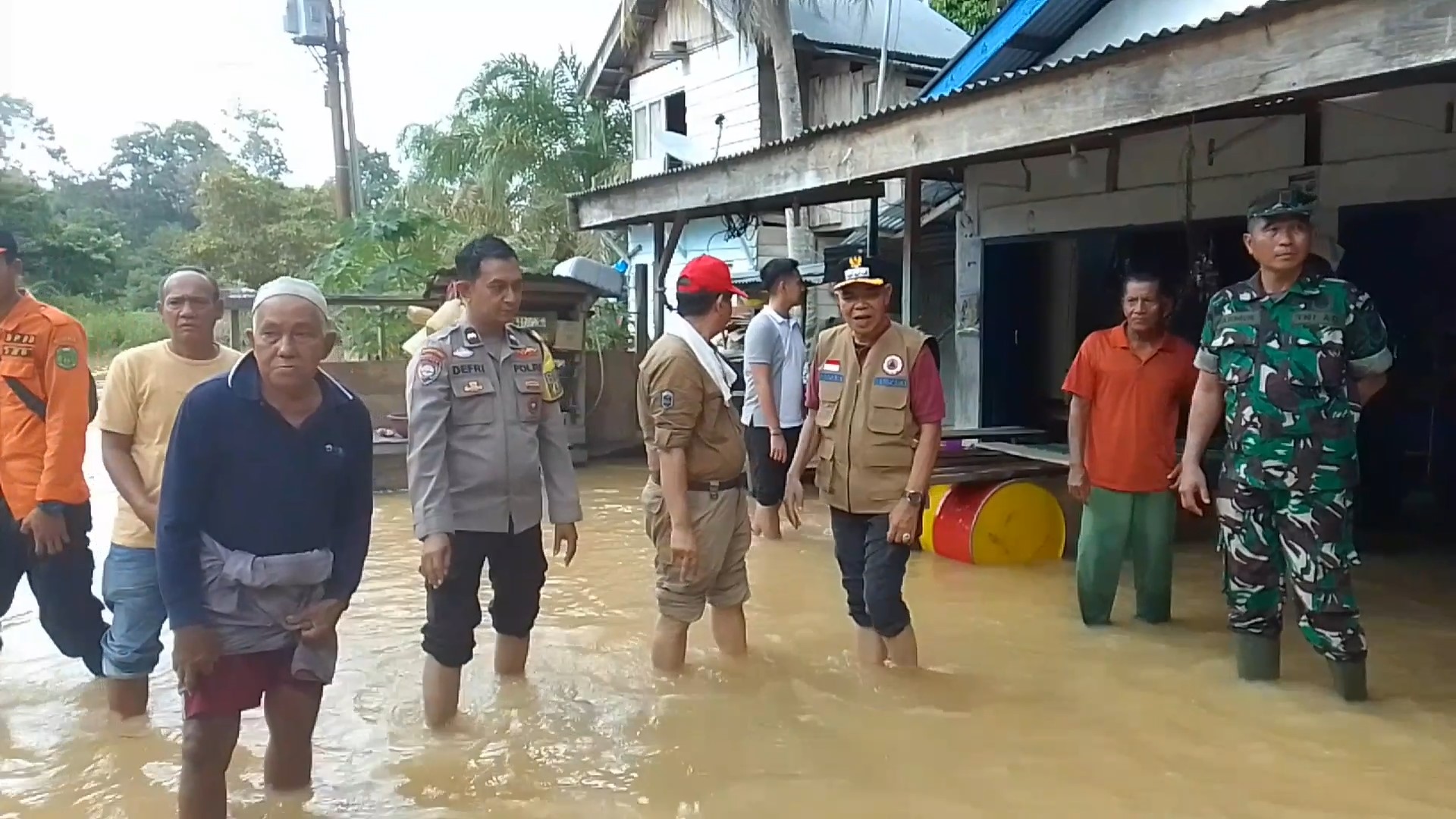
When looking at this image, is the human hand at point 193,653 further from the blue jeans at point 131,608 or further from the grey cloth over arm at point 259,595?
the blue jeans at point 131,608

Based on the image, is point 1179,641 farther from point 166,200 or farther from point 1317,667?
point 166,200

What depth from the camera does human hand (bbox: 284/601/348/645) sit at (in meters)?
2.97

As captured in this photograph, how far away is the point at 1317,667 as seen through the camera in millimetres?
4637

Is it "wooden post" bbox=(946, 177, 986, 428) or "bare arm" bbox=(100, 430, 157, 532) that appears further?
"wooden post" bbox=(946, 177, 986, 428)

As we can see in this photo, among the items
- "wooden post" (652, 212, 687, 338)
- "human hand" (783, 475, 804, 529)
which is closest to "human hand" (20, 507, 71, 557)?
"human hand" (783, 475, 804, 529)

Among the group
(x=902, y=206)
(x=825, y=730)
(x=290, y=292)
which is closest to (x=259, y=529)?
(x=290, y=292)

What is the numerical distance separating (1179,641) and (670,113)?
1558 cm

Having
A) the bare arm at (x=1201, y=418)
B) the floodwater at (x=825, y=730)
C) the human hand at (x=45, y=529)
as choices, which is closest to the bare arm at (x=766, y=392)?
the floodwater at (x=825, y=730)

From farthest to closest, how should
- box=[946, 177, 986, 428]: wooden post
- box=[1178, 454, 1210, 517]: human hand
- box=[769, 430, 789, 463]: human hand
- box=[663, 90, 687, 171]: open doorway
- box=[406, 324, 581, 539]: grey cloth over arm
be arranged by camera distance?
box=[663, 90, 687, 171]: open doorway
box=[946, 177, 986, 428]: wooden post
box=[769, 430, 789, 463]: human hand
box=[1178, 454, 1210, 517]: human hand
box=[406, 324, 581, 539]: grey cloth over arm

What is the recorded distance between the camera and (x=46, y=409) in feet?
13.1

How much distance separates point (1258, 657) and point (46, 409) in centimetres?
475

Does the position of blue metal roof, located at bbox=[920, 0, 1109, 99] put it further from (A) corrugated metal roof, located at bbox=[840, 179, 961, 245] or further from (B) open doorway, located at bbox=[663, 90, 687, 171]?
(B) open doorway, located at bbox=[663, 90, 687, 171]

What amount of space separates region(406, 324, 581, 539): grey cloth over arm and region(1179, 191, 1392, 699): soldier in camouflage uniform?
8.53ft

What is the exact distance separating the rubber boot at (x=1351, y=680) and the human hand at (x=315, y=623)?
11.9ft
